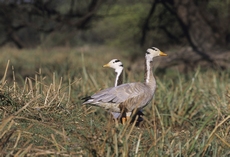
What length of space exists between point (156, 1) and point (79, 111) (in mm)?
9292

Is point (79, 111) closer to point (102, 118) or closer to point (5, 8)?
point (102, 118)

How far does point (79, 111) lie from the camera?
5934mm

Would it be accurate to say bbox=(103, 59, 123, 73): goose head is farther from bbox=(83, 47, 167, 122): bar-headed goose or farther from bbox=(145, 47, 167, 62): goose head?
bbox=(83, 47, 167, 122): bar-headed goose

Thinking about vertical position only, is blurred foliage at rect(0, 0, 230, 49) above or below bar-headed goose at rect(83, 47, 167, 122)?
above

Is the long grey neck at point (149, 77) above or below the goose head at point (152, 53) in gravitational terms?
below

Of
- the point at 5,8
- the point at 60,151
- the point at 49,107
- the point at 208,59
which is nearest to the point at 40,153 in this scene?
the point at 60,151

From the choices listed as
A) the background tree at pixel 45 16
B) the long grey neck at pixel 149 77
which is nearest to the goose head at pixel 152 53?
the long grey neck at pixel 149 77

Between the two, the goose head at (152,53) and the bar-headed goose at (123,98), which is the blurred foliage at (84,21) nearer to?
the goose head at (152,53)

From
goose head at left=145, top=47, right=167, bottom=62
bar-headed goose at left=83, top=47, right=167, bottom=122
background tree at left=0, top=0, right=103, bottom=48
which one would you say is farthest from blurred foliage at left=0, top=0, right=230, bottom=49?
bar-headed goose at left=83, top=47, right=167, bottom=122

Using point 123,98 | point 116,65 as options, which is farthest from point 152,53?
point 123,98

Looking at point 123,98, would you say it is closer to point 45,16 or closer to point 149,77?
point 149,77

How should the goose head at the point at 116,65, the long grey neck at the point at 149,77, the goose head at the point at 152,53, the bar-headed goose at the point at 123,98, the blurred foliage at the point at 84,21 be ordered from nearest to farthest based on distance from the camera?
the bar-headed goose at the point at 123,98, the long grey neck at the point at 149,77, the goose head at the point at 152,53, the goose head at the point at 116,65, the blurred foliage at the point at 84,21

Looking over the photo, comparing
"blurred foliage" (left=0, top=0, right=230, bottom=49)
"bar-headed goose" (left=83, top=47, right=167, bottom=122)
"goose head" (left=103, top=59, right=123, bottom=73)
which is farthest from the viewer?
"blurred foliage" (left=0, top=0, right=230, bottom=49)

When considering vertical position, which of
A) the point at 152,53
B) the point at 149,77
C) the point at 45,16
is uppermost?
the point at 45,16
